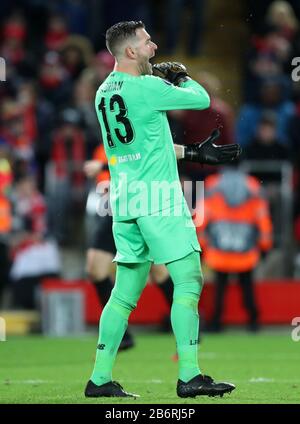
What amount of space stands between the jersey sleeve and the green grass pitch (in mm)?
1779

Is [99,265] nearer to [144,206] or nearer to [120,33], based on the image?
[144,206]

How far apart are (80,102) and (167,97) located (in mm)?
9187

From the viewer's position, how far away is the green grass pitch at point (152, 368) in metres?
8.84

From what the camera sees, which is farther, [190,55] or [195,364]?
[190,55]

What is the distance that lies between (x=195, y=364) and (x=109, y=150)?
144cm

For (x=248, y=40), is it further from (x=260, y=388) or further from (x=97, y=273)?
(x=260, y=388)

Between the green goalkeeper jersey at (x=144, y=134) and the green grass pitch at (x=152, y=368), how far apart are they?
1.23m

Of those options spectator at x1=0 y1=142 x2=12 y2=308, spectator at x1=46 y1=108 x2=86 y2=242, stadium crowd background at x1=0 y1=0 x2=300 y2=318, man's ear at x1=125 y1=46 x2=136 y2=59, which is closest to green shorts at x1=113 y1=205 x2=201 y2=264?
man's ear at x1=125 y1=46 x2=136 y2=59

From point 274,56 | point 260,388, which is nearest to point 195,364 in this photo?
point 260,388

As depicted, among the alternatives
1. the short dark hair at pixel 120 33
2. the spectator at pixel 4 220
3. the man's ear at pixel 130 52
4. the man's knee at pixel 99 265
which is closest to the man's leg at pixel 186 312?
the man's ear at pixel 130 52

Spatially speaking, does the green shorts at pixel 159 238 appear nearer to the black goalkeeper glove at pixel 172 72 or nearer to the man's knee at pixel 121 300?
the man's knee at pixel 121 300

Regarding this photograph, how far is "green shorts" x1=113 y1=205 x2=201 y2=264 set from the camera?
28.0 feet

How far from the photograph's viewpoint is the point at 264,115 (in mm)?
17219

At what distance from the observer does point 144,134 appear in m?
8.62
